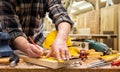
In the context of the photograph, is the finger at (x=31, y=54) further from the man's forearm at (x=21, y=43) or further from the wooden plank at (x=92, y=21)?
the wooden plank at (x=92, y=21)

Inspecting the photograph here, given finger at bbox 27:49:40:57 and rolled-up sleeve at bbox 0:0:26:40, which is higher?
rolled-up sleeve at bbox 0:0:26:40

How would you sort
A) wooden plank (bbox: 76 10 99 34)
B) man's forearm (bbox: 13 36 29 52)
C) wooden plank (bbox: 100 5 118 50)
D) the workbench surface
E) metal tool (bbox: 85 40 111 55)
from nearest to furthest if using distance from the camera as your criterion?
1. the workbench surface
2. man's forearm (bbox: 13 36 29 52)
3. metal tool (bbox: 85 40 111 55)
4. wooden plank (bbox: 100 5 118 50)
5. wooden plank (bbox: 76 10 99 34)

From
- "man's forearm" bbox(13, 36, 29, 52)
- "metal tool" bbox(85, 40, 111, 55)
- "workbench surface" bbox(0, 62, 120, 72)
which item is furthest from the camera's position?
"metal tool" bbox(85, 40, 111, 55)

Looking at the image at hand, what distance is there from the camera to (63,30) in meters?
0.92

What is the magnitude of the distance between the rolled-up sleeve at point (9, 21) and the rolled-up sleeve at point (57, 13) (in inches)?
7.2

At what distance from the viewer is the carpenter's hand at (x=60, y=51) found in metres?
0.75

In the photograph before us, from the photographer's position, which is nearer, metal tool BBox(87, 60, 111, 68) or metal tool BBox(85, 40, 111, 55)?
metal tool BBox(87, 60, 111, 68)

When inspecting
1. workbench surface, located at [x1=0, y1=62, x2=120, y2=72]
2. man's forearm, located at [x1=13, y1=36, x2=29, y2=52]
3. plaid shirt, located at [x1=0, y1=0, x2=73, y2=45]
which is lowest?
workbench surface, located at [x1=0, y1=62, x2=120, y2=72]

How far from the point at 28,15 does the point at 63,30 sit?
32cm

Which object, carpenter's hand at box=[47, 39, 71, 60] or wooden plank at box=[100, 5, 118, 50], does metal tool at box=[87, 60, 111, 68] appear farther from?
wooden plank at box=[100, 5, 118, 50]

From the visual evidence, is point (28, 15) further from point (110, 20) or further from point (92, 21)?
point (92, 21)

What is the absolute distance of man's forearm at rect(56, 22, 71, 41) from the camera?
876 millimetres

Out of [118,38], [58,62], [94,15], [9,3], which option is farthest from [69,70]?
[94,15]

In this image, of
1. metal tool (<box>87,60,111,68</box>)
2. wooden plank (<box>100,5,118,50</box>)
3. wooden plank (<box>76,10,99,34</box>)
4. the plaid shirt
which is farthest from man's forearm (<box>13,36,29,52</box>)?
wooden plank (<box>76,10,99,34</box>)
